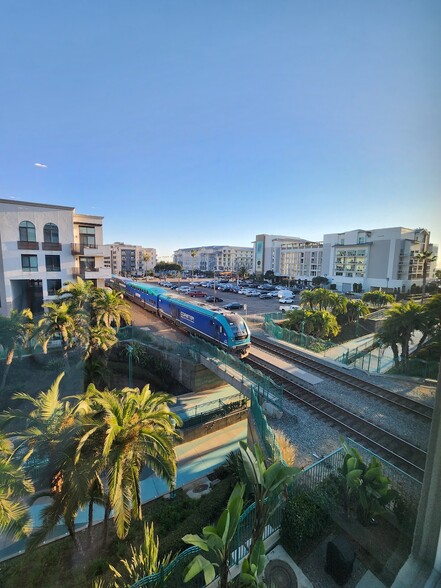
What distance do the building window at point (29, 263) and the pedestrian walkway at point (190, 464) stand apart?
510 centimetres

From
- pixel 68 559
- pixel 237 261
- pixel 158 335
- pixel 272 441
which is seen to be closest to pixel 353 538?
pixel 272 441

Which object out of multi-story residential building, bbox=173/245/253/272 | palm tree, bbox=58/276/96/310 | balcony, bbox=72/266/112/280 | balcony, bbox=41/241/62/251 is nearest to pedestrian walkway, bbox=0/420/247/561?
palm tree, bbox=58/276/96/310

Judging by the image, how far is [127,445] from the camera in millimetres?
4098

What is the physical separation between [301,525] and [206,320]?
384 inches

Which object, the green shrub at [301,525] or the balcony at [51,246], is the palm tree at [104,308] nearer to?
the balcony at [51,246]

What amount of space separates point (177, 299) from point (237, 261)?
235 feet

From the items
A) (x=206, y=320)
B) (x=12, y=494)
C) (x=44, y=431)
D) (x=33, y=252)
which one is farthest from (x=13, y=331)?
(x=206, y=320)

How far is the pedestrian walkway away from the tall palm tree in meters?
2.50

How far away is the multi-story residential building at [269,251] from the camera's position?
5550 centimetres

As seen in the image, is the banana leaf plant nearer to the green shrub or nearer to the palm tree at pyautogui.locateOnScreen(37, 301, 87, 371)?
the green shrub

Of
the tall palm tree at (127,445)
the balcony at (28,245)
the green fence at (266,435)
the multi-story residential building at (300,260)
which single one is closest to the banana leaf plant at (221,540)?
the tall palm tree at (127,445)

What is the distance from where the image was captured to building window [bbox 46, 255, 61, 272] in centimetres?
692

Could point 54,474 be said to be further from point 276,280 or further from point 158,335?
point 276,280

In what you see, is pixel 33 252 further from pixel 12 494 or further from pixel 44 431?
pixel 12 494
